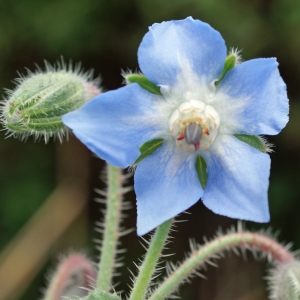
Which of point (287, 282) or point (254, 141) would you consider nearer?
point (254, 141)

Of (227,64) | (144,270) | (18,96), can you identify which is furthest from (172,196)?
(18,96)

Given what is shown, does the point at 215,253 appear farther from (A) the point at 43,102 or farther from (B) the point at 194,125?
(A) the point at 43,102

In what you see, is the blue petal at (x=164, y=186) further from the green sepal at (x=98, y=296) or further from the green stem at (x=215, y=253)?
the green stem at (x=215, y=253)

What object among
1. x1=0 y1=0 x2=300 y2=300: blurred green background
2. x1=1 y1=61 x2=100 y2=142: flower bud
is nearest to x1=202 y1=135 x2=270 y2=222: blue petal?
x1=1 y1=61 x2=100 y2=142: flower bud

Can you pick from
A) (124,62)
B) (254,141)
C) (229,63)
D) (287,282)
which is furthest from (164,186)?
(124,62)

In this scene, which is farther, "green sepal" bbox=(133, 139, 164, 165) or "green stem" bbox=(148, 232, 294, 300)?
"green stem" bbox=(148, 232, 294, 300)

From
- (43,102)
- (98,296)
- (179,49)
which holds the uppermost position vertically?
(179,49)

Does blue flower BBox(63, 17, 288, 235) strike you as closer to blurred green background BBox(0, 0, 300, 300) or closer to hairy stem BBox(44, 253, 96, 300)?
hairy stem BBox(44, 253, 96, 300)
